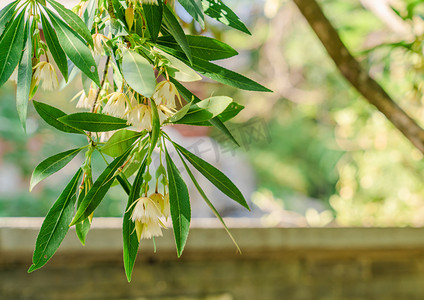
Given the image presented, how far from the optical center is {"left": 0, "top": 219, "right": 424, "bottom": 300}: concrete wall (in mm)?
1326

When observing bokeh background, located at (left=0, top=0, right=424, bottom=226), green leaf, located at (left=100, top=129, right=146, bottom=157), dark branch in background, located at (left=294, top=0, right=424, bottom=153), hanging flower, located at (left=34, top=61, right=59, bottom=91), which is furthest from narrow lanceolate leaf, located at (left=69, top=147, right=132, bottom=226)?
bokeh background, located at (left=0, top=0, right=424, bottom=226)

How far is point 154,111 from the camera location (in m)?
0.36

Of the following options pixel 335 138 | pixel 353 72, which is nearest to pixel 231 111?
pixel 353 72

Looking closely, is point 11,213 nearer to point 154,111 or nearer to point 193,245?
point 193,245

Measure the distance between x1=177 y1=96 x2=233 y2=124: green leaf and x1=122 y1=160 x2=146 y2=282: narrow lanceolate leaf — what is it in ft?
0.21

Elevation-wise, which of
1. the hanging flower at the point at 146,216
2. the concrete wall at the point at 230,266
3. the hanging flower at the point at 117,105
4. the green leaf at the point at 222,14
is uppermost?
the green leaf at the point at 222,14

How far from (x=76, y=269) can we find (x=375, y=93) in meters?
0.95

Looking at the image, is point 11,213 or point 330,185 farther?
point 330,185

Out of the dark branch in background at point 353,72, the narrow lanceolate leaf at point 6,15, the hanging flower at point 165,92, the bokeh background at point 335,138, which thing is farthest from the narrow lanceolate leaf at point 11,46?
the bokeh background at point 335,138

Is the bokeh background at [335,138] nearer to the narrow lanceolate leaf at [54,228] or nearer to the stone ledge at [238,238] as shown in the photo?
the stone ledge at [238,238]

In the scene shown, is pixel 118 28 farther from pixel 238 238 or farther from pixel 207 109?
pixel 238 238

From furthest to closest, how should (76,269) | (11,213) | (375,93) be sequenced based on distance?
(11,213) → (76,269) → (375,93)

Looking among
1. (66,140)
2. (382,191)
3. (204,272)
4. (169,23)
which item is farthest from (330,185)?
(169,23)

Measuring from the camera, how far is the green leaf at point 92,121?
0.39m
